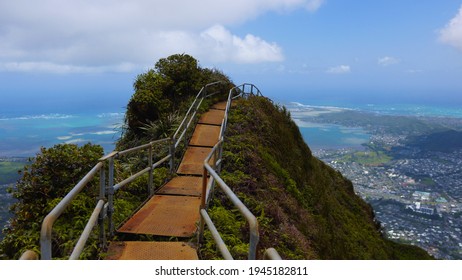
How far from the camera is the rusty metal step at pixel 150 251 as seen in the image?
443 centimetres

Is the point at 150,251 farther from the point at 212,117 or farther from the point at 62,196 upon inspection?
the point at 212,117

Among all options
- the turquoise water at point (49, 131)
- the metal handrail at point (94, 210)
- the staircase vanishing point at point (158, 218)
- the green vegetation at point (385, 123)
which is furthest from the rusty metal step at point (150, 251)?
the green vegetation at point (385, 123)

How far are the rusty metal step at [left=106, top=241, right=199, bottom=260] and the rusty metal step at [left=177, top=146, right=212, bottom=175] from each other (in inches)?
159

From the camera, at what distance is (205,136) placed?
38.6 feet

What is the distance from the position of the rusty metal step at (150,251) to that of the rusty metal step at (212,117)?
28.1 feet

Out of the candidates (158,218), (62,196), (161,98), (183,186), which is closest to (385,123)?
(161,98)

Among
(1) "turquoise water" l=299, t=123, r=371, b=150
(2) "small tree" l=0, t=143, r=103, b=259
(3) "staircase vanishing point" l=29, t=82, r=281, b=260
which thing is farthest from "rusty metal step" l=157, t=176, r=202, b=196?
(1) "turquoise water" l=299, t=123, r=371, b=150

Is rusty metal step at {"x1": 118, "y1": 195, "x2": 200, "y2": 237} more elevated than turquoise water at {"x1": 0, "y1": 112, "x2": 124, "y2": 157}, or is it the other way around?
rusty metal step at {"x1": 118, "y1": 195, "x2": 200, "y2": 237}

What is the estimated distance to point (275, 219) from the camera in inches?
260

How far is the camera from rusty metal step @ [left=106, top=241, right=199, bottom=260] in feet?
14.5

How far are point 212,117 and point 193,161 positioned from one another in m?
4.48

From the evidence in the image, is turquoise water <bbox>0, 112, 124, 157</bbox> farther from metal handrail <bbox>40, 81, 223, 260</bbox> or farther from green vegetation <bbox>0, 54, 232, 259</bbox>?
metal handrail <bbox>40, 81, 223, 260</bbox>

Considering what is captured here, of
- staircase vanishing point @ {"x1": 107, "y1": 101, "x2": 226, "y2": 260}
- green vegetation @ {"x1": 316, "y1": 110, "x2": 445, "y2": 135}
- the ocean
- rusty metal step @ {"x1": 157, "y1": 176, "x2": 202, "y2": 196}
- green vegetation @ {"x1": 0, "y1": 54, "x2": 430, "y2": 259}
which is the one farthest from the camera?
green vegetation @ {"x1": 316, "y1": 110, "x2": 445, "y2": 135}

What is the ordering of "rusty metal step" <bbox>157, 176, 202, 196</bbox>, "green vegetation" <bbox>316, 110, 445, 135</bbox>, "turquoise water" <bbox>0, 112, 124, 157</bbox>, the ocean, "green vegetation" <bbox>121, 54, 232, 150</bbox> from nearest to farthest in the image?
"rusty metal step" <bbox>157, 176, 202, 196</bbox> < "green vegetation" <bbox>121, 54, 232, 150</bbox> < the ocean < "turquoise water" <bbox>0, 112, 124, 157</bbox> < "green vegetation" <bbox>316, 110, 445, 135</bbox>
